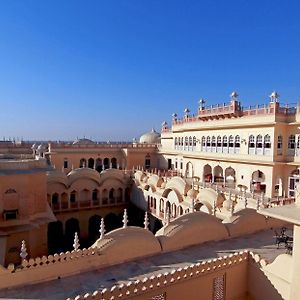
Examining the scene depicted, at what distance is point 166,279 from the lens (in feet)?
→ 28.3

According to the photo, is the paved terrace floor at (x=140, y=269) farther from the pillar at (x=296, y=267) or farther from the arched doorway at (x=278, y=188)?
the arched doorway at (x=278, y=188)

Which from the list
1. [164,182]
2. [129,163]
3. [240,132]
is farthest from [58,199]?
[240,132]

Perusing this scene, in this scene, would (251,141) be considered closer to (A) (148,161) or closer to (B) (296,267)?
(B) (296,267)

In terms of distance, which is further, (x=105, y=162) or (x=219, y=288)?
(x=105, y=162)

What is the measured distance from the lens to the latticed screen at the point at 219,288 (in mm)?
9805

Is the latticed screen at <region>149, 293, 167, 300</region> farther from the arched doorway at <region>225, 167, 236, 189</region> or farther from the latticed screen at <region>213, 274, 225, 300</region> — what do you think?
the arched doorway at <region>225, 167, 236, 189</region>

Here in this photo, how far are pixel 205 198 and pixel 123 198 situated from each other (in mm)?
14196

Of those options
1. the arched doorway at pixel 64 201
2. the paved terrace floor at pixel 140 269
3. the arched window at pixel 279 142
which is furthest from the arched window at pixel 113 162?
the paved terrace floor at pixel 140 269

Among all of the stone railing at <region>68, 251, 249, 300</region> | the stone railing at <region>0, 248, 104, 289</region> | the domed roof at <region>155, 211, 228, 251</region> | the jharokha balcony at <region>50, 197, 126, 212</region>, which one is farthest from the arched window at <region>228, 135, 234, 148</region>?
the stone railing at <region>0, 248, 104, 289</region>

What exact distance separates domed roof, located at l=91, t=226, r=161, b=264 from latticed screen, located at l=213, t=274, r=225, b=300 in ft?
7.43

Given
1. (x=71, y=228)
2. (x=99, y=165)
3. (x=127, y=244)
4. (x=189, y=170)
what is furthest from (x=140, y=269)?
(x=99, y=165)

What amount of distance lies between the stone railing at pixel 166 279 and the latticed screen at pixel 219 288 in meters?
0.37

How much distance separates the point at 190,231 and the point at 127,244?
8.96 ft

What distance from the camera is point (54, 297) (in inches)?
312
